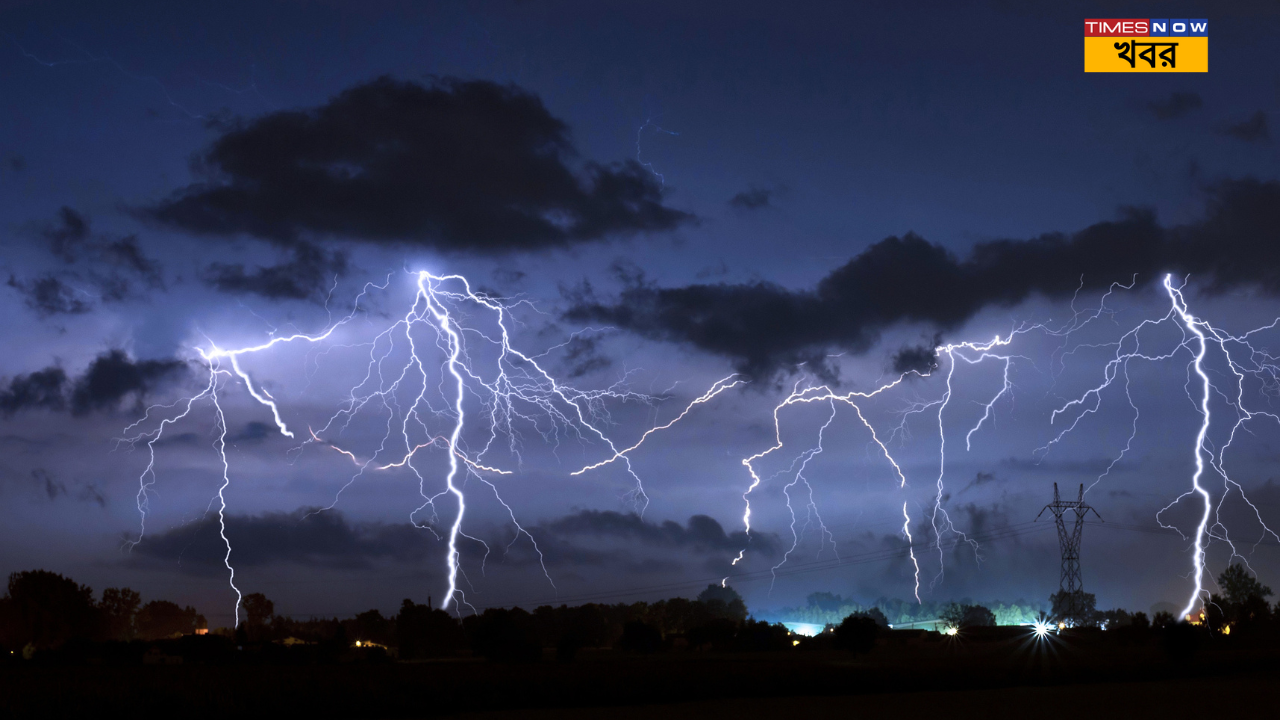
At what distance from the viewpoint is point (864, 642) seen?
57406 millimetres

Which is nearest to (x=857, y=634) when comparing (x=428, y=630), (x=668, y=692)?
(x=668, y=692)

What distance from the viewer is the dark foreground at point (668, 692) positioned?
2441 centimetres

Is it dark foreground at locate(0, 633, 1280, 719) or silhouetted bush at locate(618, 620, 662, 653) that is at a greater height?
dark foreground at locate(0, 633, 1280, 719)

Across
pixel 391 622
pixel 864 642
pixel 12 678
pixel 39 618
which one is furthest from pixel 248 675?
pixel 391 622

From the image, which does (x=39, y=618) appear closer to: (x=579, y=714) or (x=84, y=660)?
(x=84, y=660)

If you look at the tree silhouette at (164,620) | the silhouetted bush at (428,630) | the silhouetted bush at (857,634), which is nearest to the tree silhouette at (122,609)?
the tree silhouette at (164,620)

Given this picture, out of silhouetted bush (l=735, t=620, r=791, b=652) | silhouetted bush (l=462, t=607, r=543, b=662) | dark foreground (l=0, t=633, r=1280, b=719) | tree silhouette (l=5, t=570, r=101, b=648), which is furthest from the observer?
tree silhouette (l=5, t=570, r=101, b=648)

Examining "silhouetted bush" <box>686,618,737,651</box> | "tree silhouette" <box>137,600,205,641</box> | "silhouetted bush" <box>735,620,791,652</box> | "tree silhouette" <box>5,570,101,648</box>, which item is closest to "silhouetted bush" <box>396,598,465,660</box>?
"silhouetted bush" <box>686,618,737,651</box>

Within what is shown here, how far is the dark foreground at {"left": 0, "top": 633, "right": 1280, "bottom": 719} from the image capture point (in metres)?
24.4

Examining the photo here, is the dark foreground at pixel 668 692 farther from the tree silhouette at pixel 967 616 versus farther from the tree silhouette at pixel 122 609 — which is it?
the tree silhouette at pixel 122 609

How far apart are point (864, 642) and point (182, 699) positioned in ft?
138

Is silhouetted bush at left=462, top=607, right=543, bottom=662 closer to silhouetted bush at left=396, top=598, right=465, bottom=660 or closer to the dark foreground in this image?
silhouetted bush at left=396, top=598, right=465, bottom=660

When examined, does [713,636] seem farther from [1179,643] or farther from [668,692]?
[668,692]

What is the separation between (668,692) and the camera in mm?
30141
